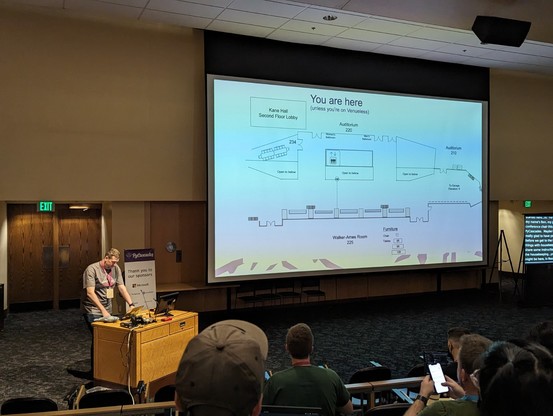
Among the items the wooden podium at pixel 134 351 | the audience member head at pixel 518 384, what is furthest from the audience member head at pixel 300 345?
the wooden podium at pixel 134 351

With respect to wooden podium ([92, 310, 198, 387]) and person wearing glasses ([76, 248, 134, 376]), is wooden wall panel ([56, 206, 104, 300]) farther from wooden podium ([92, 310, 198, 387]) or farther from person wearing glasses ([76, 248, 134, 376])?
wooden podium ([92, 310, 198, 387])

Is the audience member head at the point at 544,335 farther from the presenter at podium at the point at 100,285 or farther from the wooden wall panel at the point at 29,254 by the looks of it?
the wooden wall panel at the point at 29,254

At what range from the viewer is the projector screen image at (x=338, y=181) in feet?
24.1

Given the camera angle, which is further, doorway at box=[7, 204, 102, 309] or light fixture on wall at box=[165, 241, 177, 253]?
doorway at box=[7, 204, 102, 309]

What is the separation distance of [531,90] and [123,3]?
837cm

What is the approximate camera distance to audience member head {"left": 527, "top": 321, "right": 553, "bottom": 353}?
2584 mm

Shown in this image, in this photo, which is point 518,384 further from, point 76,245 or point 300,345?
point 76,245

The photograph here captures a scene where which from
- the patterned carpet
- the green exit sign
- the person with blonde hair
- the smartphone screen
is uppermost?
the green exit sign

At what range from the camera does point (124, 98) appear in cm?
709

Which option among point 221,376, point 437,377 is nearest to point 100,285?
point 437,377

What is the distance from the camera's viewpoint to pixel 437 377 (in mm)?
2422

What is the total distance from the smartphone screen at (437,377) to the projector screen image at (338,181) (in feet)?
16.6

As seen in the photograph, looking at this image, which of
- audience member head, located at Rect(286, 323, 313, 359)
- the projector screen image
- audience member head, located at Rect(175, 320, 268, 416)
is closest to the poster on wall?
the projector screen image

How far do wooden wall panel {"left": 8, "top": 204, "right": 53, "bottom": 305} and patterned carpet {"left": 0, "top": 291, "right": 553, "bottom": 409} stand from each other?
0.42 metres
